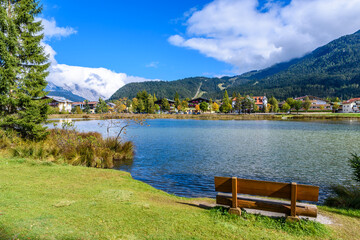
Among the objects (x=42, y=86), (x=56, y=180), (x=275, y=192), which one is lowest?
(x=56, y=180)

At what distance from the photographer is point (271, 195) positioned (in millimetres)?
6082

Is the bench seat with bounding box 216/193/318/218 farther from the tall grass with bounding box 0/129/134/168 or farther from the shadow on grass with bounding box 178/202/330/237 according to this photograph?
the tall grass with bounding box 0/129/134/168

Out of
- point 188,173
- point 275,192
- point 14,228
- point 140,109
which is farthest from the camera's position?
point 140,109

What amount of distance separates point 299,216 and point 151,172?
11613 mm

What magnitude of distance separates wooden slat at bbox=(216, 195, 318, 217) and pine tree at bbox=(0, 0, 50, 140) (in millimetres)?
18129

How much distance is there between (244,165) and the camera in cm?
1873

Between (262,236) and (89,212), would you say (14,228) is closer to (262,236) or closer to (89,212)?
(89,212)

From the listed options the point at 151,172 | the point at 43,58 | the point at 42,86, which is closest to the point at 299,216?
the point at 151,172

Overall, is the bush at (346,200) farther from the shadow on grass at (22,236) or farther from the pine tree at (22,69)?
the pine tree at (22,69)

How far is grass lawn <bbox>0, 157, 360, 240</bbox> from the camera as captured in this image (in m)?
5.21

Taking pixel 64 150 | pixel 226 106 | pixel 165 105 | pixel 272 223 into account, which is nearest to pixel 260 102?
pixel 226 106

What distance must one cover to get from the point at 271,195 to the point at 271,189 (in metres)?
0.17

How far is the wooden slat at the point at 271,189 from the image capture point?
19.0ft

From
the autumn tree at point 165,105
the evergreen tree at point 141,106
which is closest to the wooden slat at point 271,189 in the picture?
the evergreen tree at point 141,106
